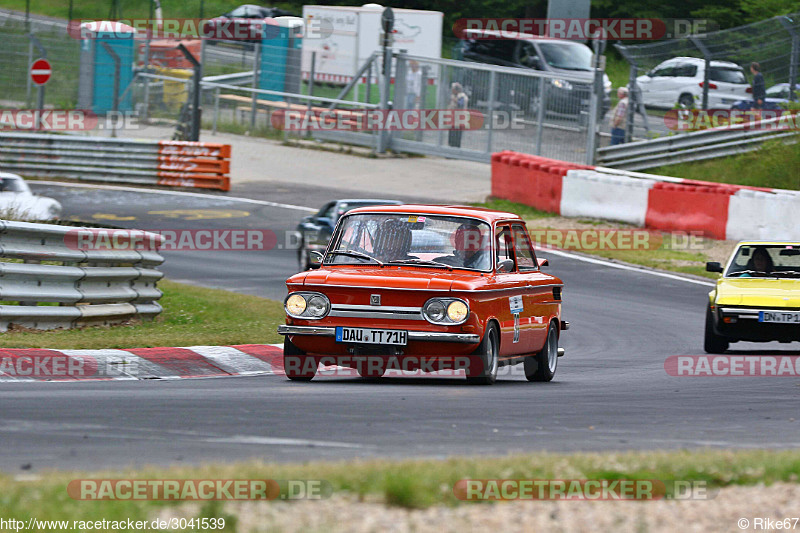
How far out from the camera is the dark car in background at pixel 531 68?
96.6 feet

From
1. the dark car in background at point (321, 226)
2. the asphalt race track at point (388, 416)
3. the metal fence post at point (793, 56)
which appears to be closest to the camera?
the asphalt race track at point (388, 416)

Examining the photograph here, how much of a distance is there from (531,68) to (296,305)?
28.4 metres

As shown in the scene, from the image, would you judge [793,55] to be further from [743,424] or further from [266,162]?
[743,424]

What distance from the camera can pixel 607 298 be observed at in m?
18.0

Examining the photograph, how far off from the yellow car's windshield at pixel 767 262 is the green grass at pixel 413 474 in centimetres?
797

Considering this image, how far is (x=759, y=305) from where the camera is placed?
13.1 meters

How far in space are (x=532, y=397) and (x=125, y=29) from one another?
1350 inches

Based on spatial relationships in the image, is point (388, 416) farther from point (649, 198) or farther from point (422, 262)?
point (649, 198)

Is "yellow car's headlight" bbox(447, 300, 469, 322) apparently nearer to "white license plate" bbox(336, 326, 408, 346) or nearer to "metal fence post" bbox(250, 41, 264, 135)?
"white license plate" bbox(336, 326, 408, 346)

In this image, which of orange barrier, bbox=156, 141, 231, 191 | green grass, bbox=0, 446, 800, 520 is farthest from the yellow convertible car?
orange barrier, bbox=156, 141, 231, 191

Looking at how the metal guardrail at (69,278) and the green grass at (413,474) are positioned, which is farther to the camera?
the metal guardrail at (69,278)

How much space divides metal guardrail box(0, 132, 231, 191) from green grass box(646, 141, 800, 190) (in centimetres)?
1012

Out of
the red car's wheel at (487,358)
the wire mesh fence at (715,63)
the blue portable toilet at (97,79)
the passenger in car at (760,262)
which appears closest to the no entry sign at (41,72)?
the blue portable toilet at (97,79)

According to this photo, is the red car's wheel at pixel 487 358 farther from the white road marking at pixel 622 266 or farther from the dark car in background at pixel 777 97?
the dark car in background at pixel 777 97
